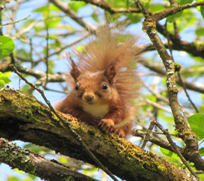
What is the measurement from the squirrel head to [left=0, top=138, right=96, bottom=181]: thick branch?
81 centimetres

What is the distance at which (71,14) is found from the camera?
19.5 feet

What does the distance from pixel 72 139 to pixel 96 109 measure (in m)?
1.00

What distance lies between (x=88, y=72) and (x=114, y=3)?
1.82m

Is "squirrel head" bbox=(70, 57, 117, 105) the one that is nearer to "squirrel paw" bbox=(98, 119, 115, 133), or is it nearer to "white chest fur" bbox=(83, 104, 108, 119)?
"white chest fur" bbox=(83, 104, 108, 119)

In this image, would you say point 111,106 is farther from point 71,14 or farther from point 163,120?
point 71,14

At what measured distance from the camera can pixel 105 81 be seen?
311 centimetres

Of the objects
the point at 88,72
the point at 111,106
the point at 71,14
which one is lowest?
the point at 111,106

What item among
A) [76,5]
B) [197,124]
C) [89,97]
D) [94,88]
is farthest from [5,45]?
[76,5]

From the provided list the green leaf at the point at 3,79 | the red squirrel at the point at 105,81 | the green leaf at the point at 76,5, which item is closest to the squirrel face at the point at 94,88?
the red squirrel at the point at 105,81

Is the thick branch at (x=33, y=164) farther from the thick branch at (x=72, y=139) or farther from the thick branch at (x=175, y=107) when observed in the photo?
the thick branch at (x=175, y=107)

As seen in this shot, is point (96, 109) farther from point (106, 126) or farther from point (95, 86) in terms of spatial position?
A: point (106, 126)

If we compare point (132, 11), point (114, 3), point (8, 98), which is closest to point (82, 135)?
point (8, 98)

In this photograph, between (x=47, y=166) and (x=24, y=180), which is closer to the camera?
(x=47, y=166)

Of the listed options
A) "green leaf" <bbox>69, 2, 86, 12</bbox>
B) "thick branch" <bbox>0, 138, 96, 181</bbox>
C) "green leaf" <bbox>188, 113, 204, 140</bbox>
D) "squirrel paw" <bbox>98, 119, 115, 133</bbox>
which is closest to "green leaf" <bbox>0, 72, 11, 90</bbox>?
"thick branch" <bbox>0, 138, 96, 181</bbox>
